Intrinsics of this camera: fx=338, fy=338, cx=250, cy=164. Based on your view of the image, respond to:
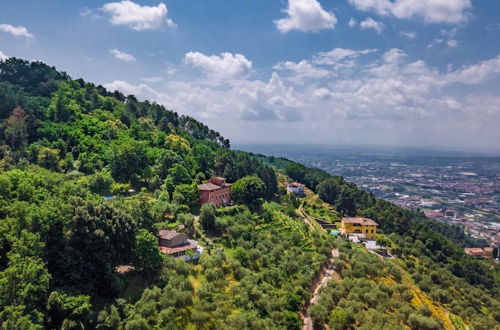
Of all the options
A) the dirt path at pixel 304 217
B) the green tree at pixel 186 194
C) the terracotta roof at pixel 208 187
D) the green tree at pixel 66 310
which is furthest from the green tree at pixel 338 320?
the terracotta roof at pixel 208 187

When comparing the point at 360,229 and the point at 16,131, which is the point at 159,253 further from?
the point at 16,131

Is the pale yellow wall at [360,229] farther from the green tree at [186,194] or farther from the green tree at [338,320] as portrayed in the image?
the green tree at [338,320]

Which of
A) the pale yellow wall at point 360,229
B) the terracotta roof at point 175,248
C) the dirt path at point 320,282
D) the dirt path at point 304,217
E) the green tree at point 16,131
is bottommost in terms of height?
the dirt path at point 320,282

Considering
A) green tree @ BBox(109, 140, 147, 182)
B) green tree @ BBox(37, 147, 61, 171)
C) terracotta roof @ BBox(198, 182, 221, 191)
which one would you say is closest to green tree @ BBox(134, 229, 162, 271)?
terracotta roof @ BBox(198, 182, 221, 191)

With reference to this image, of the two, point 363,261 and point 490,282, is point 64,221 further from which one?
point 490,282

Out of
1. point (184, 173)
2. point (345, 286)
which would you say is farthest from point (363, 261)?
point (184, 173)

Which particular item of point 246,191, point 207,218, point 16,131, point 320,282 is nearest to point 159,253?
point 207,218
